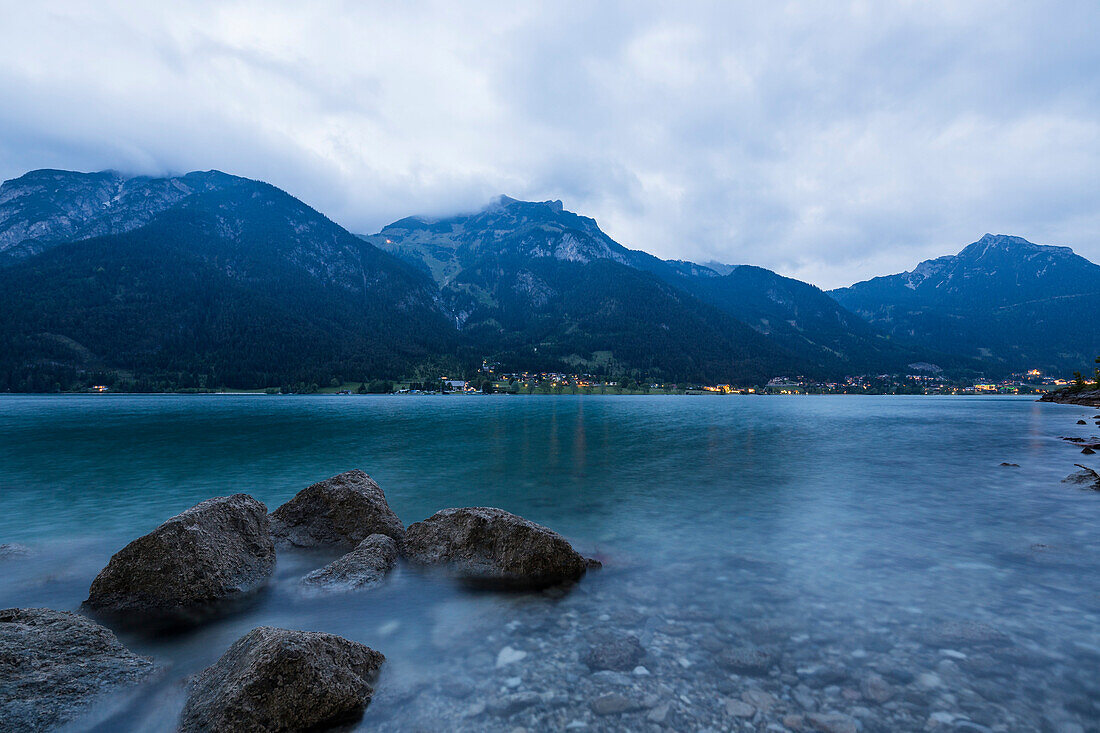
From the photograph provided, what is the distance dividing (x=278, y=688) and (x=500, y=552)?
7787mm

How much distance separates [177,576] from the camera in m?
11.9

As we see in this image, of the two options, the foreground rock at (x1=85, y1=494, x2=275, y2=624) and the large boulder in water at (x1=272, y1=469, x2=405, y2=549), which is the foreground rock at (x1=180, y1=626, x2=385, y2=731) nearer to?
the foreground rock at (x1=85, y1=494, x2=275, y2=624)

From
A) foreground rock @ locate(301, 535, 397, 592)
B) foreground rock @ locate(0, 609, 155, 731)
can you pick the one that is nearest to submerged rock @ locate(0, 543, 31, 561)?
foreground rock @ locate(0, 609, 155, 731)

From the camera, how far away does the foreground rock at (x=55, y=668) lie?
23.7 feet

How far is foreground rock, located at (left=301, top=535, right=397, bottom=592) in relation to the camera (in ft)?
44.0

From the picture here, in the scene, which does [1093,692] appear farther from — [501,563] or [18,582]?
[18,582]

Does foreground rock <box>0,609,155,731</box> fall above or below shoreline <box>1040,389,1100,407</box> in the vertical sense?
below

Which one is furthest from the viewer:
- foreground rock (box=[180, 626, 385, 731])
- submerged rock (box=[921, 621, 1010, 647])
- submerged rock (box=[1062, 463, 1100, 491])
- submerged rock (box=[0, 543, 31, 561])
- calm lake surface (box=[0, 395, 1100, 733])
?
submerged rock (box=[1062, 463, 1100, 491])

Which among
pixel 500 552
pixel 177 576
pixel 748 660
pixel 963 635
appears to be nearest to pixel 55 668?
pixel 177 576

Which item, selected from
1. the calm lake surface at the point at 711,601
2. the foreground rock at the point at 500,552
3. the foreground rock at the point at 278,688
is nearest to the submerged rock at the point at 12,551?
the calm lake surface at the point at 711,601

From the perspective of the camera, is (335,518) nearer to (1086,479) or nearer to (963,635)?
(963,635)

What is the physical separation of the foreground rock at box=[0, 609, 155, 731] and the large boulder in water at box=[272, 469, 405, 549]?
26.6 feet

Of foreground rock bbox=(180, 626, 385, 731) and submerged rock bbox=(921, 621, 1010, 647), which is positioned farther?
submerged rock bbox=(921, 621, 1010, 647)

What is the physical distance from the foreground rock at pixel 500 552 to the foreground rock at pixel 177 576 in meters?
5.21
